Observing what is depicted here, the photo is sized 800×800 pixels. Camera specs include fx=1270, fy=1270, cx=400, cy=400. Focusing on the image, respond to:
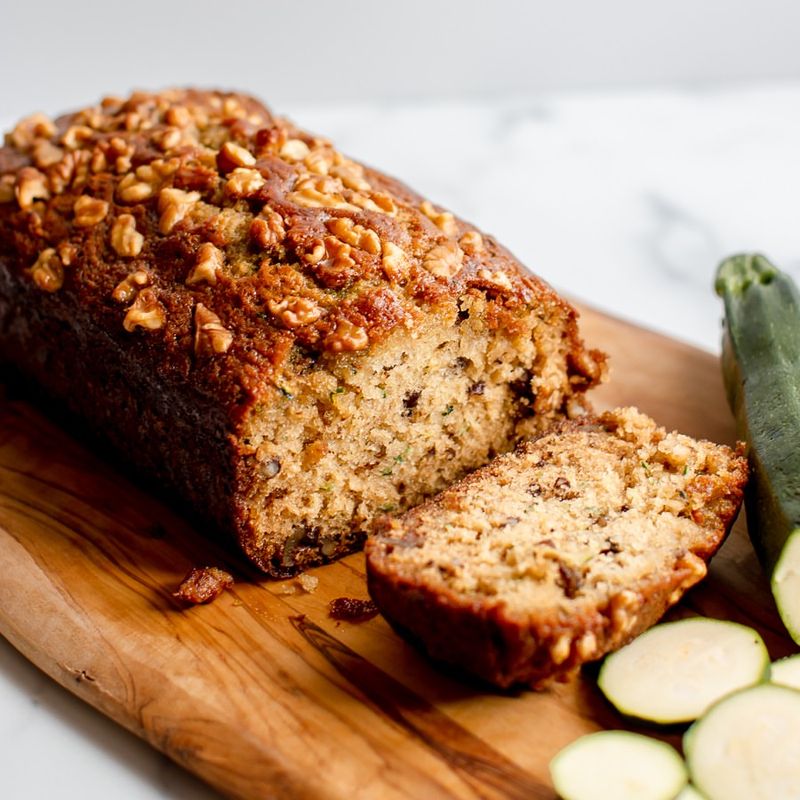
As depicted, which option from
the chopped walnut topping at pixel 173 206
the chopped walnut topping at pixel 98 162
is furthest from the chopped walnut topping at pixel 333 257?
the chopped walnut topping at pixel 98 162

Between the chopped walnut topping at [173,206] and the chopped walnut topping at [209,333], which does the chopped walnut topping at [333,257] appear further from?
the chopped walnut topping at [173,206]

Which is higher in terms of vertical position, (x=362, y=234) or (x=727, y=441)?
(x=362, y=234)

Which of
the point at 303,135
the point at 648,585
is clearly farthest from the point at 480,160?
the point at 648,585

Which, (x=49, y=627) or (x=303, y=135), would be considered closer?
(x=49, y=627)

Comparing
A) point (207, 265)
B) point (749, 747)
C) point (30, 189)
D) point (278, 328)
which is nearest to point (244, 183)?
point (207, 265)

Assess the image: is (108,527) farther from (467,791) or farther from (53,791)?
(467,791)

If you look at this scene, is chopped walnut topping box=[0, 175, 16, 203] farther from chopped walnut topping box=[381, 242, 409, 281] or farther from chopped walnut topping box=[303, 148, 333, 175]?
chopped walnut topping box=[381, 242, 409, 281]
